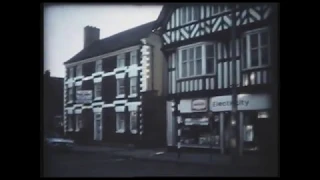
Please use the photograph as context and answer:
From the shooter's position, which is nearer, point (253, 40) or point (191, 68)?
point (253, 40)

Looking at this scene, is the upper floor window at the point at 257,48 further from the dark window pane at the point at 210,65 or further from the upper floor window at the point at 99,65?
the upper floor window at the point at 99,65

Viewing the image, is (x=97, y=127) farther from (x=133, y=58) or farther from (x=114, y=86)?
(x=133, y=58)

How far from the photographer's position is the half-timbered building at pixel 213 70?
6855mm

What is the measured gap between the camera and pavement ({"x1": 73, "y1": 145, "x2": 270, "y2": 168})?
6.77 m

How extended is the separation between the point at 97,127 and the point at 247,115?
2.22m

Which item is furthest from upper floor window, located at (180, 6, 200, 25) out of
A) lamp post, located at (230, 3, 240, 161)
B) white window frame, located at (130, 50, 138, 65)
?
white window frame, located at (130, 50, 138, 65)

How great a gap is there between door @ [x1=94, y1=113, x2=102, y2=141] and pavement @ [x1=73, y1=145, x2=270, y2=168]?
155 mm

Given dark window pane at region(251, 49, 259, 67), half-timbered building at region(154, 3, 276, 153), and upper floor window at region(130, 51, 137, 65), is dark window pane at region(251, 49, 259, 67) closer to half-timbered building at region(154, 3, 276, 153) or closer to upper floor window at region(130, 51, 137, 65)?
half-timbered building at region(154, 3, 276, 153)

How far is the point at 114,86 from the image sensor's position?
712cm

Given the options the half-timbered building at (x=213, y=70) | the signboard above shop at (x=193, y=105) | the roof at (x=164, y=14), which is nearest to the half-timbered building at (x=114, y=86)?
the roof at (x=164, y=14)

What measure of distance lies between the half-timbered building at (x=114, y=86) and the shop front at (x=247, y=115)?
91 cm

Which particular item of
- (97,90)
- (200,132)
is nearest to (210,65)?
(200,132)
